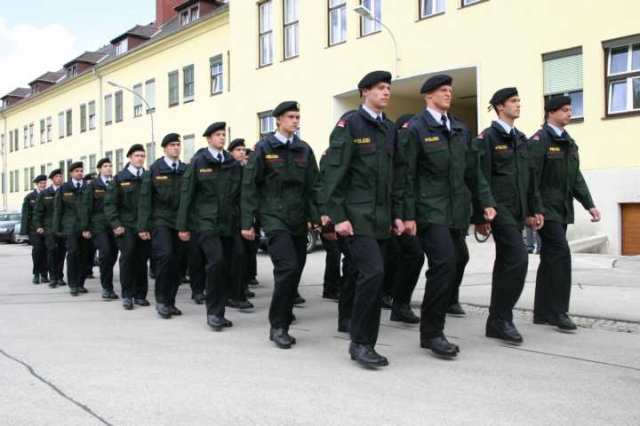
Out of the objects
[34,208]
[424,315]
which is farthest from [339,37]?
[424,315]

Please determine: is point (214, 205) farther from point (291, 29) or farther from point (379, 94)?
point (291, 29)

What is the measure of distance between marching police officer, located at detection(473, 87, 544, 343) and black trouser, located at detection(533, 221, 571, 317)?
551 mm

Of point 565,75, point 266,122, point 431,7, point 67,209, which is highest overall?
point 431,7

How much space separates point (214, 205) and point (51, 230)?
5.89 meters

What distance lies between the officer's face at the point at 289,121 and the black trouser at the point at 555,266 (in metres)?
2.45

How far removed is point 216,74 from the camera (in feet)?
98.9

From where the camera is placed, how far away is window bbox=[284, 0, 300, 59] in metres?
24.0

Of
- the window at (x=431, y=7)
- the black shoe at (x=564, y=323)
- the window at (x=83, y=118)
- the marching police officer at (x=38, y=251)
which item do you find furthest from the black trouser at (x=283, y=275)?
the window at (x=83, y=118)

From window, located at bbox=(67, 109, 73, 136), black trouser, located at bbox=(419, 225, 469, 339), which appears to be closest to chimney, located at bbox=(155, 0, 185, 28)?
window, located at bbox=(67, 109, 73, 136)

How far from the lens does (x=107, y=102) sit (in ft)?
132

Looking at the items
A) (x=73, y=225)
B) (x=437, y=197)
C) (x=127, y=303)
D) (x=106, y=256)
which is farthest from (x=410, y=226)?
(x=73, y=225)

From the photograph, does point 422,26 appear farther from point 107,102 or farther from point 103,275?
point 107,102

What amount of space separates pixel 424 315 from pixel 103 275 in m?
5.62

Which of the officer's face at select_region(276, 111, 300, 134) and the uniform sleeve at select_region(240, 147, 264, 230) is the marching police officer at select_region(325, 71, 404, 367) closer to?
the officer's face at select_region(276, 111, 300, 134)
